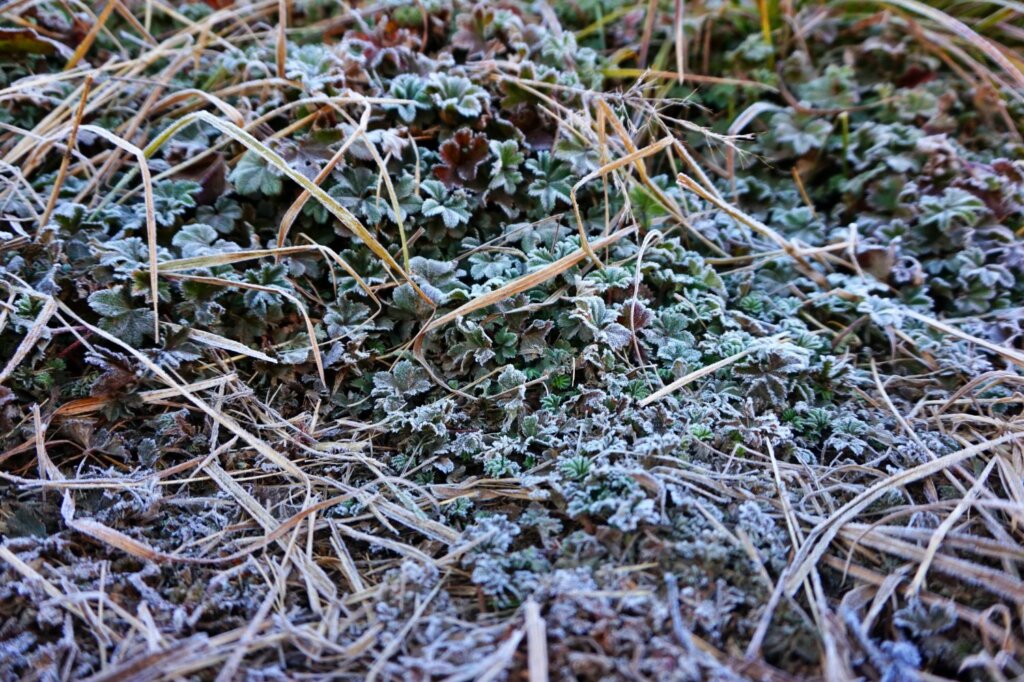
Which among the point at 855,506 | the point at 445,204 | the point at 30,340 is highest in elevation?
the point at 445,204

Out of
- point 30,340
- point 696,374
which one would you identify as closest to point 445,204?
point 696,374

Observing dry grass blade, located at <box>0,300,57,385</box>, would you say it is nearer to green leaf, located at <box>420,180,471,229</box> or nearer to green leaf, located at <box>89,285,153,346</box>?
green leaf, located at <box>89,285,153,346</box>

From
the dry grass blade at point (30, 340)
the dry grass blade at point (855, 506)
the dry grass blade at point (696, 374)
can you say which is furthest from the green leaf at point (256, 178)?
the dry grass blade at point (855, 506)

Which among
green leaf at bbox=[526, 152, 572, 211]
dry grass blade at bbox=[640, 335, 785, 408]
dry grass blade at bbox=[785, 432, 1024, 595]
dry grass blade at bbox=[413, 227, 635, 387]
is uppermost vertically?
green leaf at bbox=[526, 152, 572, 211]

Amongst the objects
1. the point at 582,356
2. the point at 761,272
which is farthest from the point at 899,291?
the point at 582,356

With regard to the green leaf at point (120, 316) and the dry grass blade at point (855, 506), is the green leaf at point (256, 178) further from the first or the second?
the dry grass blade at point (855, 506)

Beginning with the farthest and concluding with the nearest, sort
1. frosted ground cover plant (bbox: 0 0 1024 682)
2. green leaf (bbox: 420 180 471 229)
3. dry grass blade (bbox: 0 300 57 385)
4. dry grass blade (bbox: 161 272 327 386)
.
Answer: green leaf (bbox: 420 180 471 229) → dry grass blade (bbox: 161 272 327 386) → dry grass blade (bbox: 0 300 57 385) → frosted ground cover plant (bbox: 0 0 1024 682)

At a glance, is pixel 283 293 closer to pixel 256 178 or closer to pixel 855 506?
pixel 256 178

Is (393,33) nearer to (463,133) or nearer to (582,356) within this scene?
(463,133)

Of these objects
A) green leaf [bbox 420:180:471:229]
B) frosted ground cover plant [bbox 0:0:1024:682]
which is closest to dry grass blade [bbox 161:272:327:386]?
frosted ground cover plant [bbox 0:0:1024:682]
